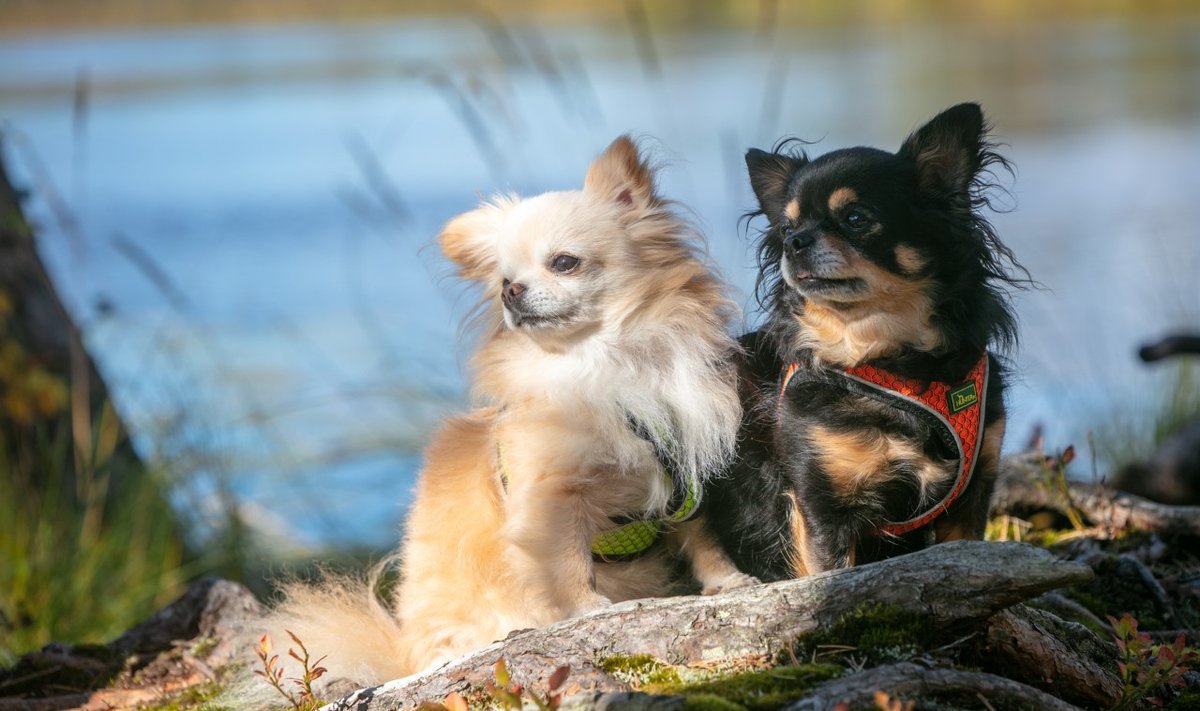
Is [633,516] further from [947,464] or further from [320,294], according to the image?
[320,294]

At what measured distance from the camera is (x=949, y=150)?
2.70m

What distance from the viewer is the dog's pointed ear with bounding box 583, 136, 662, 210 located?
3.10 meters

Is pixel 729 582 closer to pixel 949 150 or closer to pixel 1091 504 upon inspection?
pixel 949 150

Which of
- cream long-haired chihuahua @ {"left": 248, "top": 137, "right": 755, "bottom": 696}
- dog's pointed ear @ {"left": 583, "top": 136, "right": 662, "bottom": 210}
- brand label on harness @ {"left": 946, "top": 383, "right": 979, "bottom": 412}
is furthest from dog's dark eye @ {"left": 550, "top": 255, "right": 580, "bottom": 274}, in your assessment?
brand label on harness @ {"left": 946, "top": 383, "right": 979, "bottom": 412}

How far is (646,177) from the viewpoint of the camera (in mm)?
3146

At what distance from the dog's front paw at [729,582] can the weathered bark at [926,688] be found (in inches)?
25.7

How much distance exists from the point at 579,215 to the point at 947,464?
109 centimetres

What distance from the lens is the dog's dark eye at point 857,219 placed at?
266cm

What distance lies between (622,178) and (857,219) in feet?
2.34

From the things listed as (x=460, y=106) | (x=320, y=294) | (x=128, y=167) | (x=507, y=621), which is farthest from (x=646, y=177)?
(x=128, y=167)

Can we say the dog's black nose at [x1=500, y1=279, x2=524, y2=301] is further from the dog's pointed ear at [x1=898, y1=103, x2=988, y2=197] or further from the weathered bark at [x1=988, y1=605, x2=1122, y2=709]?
the weathered bark at [x1=988, y1=605, x2=1122, y2=709]

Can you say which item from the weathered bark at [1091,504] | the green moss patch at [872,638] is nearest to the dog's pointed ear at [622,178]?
the green moss patch at [872,638]

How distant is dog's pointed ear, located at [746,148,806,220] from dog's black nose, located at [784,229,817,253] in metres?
0.28

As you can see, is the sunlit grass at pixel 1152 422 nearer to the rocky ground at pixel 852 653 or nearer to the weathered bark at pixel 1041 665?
the rocky ground at pixel 852 653
